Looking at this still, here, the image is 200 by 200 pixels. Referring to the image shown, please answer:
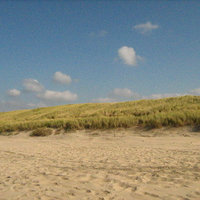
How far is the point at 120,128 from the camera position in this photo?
54.2 ft

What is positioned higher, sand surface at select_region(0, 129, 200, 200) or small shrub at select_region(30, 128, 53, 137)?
small shrub at select_region(30, 128, 53, 137)

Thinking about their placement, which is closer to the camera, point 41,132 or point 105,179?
point 105,179

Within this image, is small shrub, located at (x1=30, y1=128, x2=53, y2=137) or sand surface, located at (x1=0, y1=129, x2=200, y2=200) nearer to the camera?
sand surface, located at (x1=0, y1=129, x2=200, y2=200)

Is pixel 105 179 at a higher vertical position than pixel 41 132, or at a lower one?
lower

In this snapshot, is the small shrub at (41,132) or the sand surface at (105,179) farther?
the small shrub at (41,132)

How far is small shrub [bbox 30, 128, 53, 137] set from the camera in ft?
60.1

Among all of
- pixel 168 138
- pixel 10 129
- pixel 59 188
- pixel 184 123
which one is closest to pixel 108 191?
pixel 59 188

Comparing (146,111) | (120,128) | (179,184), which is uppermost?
(146,111)

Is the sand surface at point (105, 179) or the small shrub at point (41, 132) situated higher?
the small shrub at point (41, 132)

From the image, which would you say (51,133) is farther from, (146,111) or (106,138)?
(146,111)

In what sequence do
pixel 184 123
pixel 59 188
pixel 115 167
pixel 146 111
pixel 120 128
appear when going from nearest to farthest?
pixel 59 188, pixel 115 167, pixel 184 123, pixel 120 128, pixel 146 111

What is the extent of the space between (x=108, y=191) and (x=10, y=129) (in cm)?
1857

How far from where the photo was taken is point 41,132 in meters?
18.6

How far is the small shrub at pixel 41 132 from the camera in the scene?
1833 centimetres
